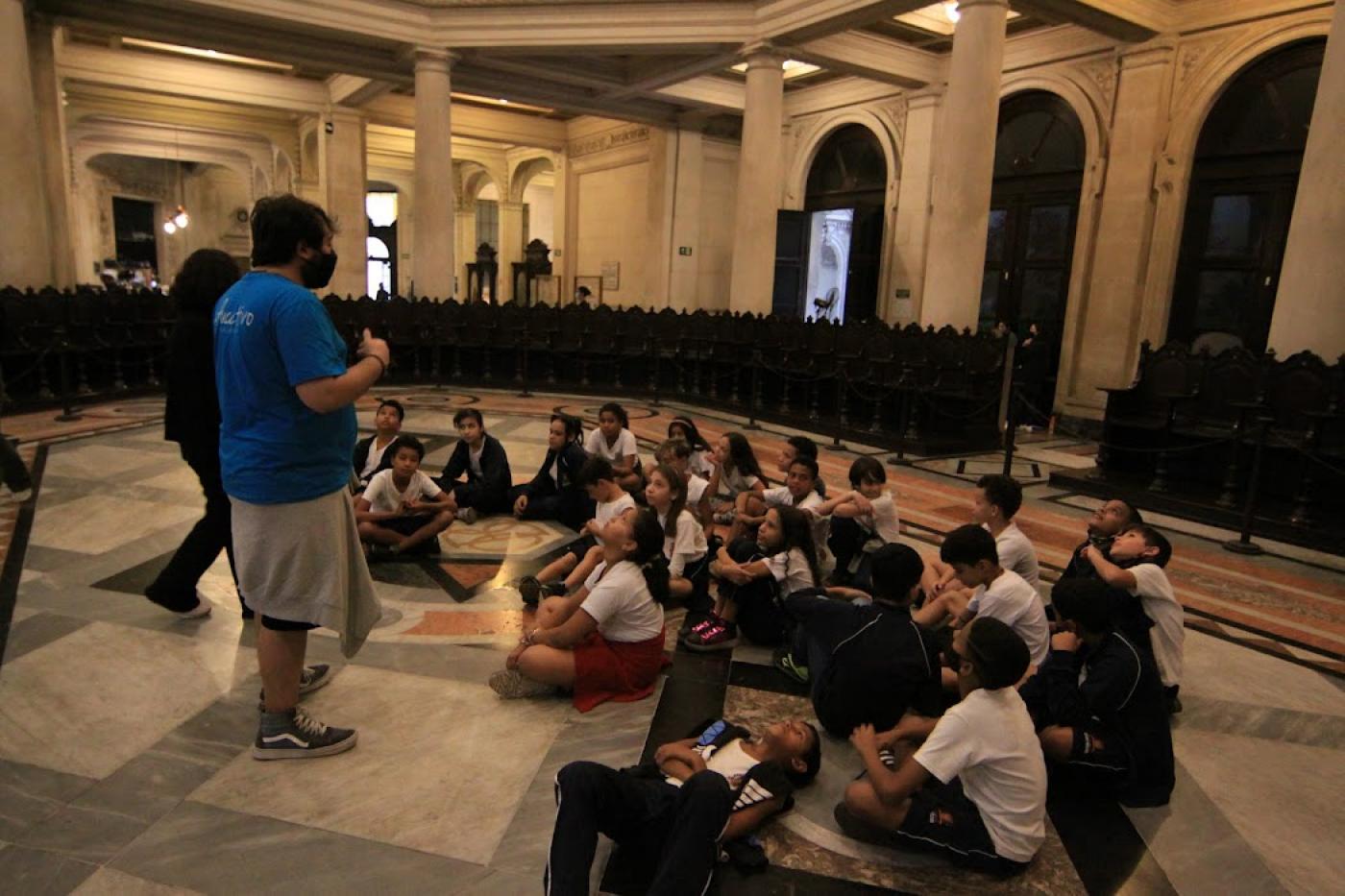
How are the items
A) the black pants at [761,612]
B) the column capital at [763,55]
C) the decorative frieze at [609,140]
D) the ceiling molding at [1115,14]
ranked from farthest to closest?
the decorative frieze at [609,140], the column capital at [763,55], the ceiling molding at [1115,14], the black pants at [761,612]

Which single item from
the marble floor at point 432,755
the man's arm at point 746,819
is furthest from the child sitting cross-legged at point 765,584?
the man's arm at point 746,819

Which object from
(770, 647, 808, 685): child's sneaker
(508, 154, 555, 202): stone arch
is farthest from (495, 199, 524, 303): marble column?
(770, 647, 808, 685): child's sneaker

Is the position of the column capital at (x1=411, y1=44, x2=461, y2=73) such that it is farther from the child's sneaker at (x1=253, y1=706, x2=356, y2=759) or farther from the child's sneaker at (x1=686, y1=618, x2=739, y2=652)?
the child's sneaker at (x1=253, y1=706, x2=356, y2=759)

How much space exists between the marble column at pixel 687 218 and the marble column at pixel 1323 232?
1204cm

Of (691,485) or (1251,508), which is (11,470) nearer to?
(691,485)

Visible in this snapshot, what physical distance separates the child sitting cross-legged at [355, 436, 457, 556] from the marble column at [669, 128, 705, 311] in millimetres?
13549

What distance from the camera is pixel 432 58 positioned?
13.4 metres

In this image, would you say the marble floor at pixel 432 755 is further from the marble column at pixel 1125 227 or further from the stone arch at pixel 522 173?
the stone arch at pixel 522 173

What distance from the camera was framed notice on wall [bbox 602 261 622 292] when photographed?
2077 cm

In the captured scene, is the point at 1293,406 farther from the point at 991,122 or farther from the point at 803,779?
the point at 803,779

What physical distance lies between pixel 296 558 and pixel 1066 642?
280 cm

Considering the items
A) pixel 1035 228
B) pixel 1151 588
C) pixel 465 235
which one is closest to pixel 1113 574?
pixel 1151 588

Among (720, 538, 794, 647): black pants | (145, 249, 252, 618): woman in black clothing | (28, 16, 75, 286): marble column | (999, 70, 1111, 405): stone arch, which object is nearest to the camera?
(145, 249, 252, 618): woman in black clothing

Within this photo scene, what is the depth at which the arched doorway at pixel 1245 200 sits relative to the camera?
391 inches
